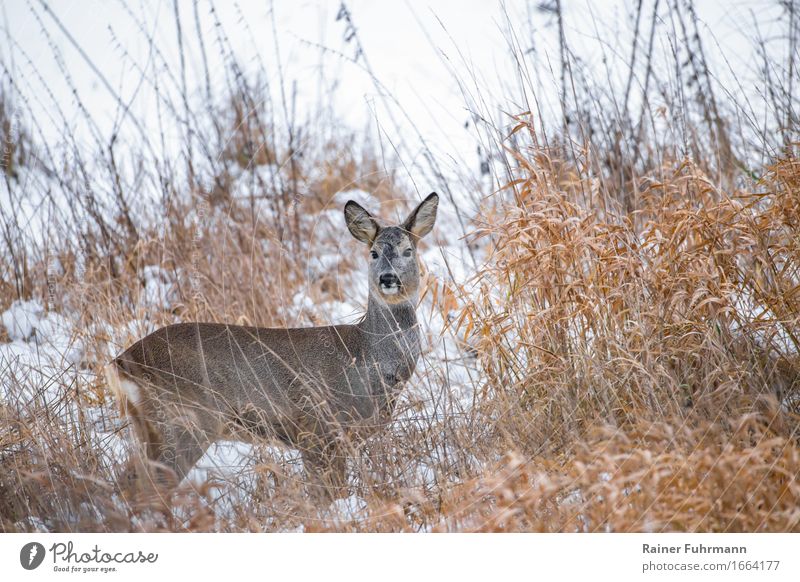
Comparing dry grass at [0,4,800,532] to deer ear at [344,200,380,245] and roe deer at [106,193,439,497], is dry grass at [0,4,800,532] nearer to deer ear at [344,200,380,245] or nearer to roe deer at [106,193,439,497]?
roe deer at [106,193,439,497]

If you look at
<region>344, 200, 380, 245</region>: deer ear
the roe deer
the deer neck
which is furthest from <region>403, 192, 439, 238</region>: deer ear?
the deer neck

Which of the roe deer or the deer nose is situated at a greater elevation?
the deer nose

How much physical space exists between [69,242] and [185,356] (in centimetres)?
221

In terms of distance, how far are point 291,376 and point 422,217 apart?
100 centimetres

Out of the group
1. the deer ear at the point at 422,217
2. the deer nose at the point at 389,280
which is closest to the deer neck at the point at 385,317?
the deer nose at the point at 389,280

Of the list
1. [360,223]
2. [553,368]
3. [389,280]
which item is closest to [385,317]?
[389,280]

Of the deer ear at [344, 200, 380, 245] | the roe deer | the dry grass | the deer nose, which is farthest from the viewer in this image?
the deer ear at [344, 200, 380, 245]

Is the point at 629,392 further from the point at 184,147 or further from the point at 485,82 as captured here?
the point at 184,147

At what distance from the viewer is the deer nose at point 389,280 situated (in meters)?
4.00

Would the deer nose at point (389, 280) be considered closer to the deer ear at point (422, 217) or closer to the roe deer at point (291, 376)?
the roe deer at point (291, 376)

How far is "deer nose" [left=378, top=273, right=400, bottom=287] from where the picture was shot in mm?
4000

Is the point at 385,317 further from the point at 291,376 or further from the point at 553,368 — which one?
the point at 553,368
